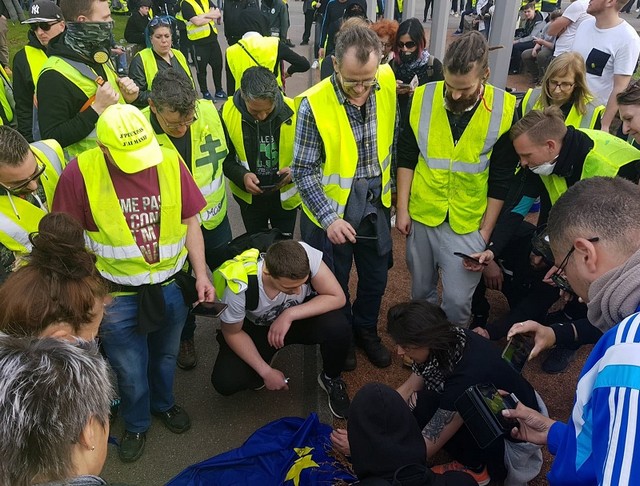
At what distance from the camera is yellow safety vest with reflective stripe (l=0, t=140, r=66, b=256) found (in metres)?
2.48

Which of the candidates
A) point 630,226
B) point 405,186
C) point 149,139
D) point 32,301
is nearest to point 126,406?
point 32,301

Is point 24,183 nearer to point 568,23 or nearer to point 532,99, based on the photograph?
point 532,99

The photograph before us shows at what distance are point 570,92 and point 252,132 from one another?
2.38 meters

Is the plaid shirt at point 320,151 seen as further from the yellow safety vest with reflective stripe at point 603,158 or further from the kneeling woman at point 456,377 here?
the yellow safety vest with reflective stripe at point 603,158

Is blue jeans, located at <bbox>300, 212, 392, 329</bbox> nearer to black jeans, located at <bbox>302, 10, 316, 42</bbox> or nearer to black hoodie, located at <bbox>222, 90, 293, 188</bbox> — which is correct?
black hoodie, located at <bbox>222, 90, 293, 188</bbox>

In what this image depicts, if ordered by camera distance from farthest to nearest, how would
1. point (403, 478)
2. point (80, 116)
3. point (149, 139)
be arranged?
1. point (80, 116)
2. point (149, 139)
3. point (403, 478)

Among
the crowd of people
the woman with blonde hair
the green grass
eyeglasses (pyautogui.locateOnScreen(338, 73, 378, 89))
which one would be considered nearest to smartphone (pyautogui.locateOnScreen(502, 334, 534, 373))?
the crowd of people

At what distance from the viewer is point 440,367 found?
103 inches

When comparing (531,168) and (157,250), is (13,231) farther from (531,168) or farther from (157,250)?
(531,168)

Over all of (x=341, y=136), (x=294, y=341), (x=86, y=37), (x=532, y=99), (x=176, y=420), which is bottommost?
(x=176, y=420)

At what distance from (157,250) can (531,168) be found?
2.18 m

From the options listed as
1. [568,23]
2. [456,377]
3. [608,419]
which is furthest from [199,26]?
[608,419]

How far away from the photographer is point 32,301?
1.88 m

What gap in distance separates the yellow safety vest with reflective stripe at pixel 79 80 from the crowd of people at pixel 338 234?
0.06 feet
